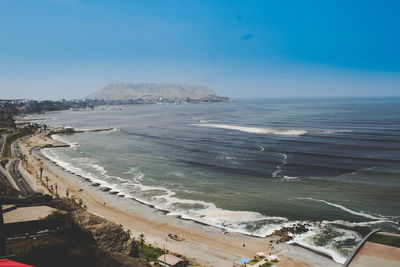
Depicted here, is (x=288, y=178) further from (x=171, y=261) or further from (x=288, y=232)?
(x=171, y=261)

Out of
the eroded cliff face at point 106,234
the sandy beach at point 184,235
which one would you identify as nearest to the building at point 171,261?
the sandy beach at point 184,235

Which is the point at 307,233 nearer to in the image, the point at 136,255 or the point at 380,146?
the point at 136,255

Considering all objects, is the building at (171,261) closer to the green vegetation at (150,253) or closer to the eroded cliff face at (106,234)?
the green vegetation at (150,253)

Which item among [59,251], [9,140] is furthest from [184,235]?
[9,140]

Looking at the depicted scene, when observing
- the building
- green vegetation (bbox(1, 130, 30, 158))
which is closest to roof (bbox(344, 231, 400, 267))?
the building

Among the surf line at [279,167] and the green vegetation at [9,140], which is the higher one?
the green vegetation at [9,140]
